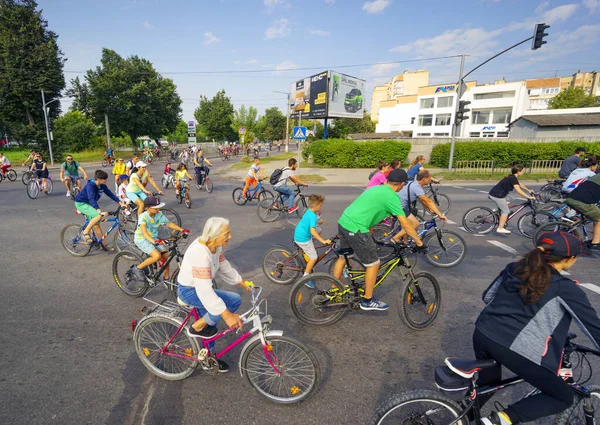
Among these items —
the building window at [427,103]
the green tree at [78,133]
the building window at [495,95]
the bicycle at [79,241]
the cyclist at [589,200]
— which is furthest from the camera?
the building window at [427,103]

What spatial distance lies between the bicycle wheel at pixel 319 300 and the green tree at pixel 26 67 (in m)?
37.1

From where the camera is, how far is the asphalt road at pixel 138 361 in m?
2.82

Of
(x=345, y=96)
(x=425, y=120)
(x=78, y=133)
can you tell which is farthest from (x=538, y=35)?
(x=425, y=120)

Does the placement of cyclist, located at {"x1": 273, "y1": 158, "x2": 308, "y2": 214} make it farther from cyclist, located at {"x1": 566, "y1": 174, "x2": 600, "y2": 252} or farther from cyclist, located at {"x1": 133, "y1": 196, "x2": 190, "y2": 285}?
cyclist, located at {"x1": 566, "y1": 174, "x2": 600, "y2": 252}

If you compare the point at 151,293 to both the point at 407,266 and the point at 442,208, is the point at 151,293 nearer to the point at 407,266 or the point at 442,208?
the point at 407,266

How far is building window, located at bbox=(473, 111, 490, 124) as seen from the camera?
6469cm

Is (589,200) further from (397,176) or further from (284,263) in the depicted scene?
(284,263)

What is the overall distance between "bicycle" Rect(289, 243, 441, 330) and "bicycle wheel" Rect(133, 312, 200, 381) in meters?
1.35

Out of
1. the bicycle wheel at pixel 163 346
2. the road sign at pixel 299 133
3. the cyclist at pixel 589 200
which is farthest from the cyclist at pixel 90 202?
the road sign at pixel 299 133

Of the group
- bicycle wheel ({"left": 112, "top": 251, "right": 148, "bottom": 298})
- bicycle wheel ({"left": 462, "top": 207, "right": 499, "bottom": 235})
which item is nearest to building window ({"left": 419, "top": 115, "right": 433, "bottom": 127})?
bicycle wheel ({"left": 462, "top": 207, "right": 499, "bottom": 235})

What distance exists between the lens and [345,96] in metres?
31.8

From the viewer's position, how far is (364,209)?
402cm

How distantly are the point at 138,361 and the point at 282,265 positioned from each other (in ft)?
8.22

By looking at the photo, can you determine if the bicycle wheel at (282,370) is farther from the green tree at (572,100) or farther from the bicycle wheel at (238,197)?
the green tree at (572,100)
